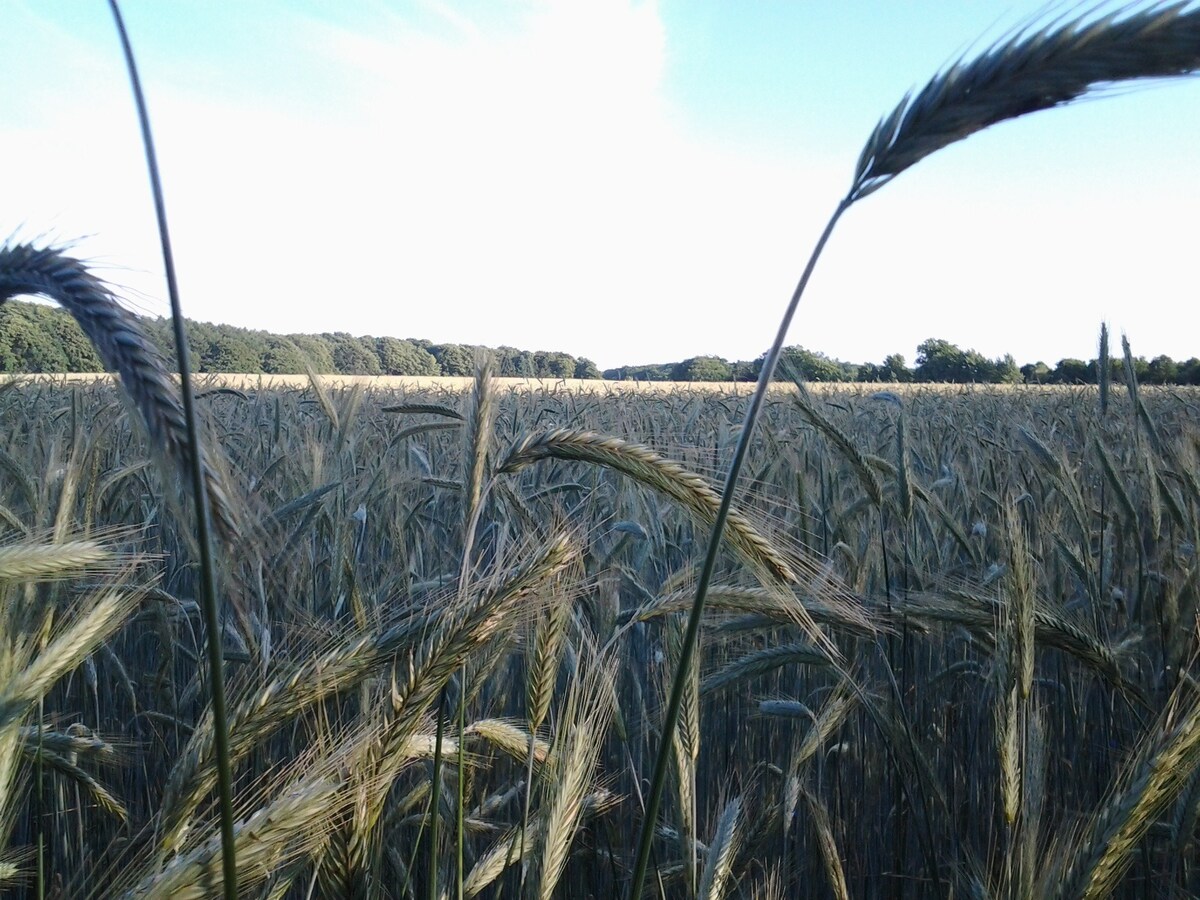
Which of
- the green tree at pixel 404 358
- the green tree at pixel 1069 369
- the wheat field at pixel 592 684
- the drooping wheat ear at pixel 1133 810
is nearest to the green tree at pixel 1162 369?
the green tree at pixel 1069 369

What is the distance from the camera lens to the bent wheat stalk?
789 mm

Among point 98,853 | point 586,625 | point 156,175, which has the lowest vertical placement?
point 98,853

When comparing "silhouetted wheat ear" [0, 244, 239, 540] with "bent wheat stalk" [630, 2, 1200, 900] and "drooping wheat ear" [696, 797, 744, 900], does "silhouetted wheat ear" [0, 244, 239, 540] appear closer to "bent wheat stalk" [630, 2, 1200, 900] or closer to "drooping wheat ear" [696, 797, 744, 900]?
"bent wheat stalk" [630, 2, 1200, 900]

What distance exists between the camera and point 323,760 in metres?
1.04

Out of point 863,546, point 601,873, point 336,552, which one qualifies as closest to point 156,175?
point 336,552

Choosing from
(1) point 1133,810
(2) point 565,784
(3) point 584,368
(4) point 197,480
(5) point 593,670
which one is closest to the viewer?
(4) point 197,480

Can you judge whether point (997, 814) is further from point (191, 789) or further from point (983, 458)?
point (983, 458)

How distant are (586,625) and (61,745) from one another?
1219 millimetres

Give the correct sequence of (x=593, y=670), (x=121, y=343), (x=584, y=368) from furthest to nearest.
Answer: (x=584, y=368) → (x=593, y=670) → (x=121, y=343)

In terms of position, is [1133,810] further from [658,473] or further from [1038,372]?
[1038,372]

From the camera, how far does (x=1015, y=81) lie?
82 cm

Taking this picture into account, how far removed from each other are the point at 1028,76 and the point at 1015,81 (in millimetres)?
12

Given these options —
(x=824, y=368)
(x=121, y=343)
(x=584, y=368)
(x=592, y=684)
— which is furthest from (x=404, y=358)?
(x=121, y=343)

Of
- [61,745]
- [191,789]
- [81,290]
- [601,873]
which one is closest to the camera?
[81,290]
